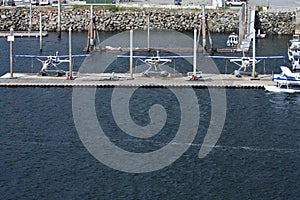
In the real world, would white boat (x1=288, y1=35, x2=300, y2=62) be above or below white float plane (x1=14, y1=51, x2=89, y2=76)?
above

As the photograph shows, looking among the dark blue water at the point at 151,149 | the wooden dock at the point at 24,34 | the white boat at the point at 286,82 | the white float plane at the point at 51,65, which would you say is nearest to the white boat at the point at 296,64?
the white boat at the point at 286,82

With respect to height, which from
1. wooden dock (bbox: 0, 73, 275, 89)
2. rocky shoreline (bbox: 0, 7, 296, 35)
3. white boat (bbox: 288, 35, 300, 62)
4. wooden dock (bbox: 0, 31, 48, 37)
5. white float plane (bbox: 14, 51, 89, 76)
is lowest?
wooden dock (bbox: 0, 73, 275, 89)

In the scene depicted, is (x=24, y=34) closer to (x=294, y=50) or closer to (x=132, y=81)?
(x=294, y=50)

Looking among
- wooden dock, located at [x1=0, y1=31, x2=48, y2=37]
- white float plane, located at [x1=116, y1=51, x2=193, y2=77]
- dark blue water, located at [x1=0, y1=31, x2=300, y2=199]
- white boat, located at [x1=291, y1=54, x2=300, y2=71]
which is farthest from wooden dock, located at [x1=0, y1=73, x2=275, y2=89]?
wooden dock, located at [x1=0, y1=31, x2=48, y2=37]

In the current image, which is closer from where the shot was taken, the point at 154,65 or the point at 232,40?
the point at 154,65

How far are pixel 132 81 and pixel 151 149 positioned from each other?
21.3 meters

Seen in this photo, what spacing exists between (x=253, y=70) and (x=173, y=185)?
32027 mm

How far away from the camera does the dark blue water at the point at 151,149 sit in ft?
204

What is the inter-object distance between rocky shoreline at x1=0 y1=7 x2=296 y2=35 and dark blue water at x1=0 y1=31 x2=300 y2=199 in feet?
157

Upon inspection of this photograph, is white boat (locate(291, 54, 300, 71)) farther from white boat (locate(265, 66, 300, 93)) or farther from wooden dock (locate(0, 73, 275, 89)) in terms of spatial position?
white boat (locate(265, 66, 300, 93))

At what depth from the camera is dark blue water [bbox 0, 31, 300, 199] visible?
6209cm

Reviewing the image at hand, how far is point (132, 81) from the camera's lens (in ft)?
299

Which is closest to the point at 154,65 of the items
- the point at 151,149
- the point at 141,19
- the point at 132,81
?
the point at 132,81

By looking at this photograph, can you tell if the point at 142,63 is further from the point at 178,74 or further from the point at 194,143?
the point at 194,143
